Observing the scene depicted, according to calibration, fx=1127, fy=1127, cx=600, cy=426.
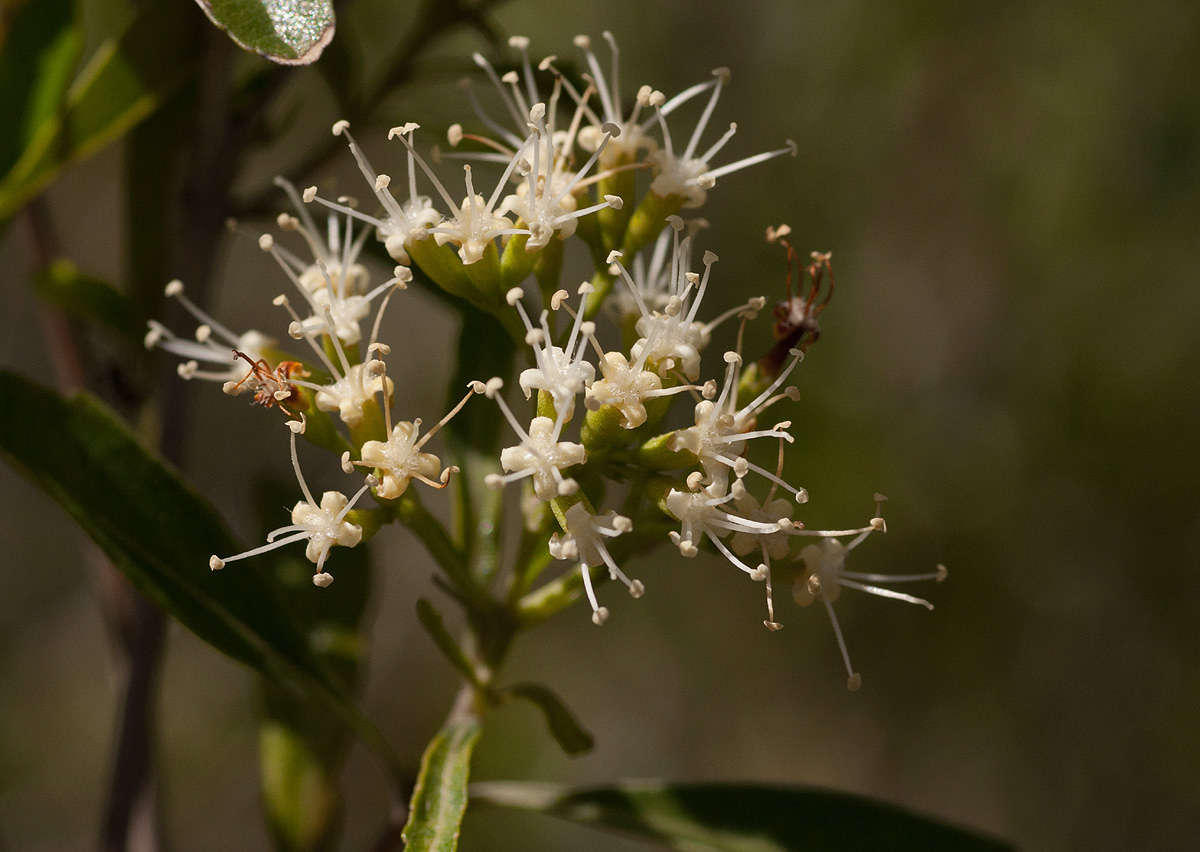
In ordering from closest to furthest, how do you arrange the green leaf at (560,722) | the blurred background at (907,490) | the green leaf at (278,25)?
the green leaf at (278,25), the green leaf at (560,722), the blurred background at (907,490)

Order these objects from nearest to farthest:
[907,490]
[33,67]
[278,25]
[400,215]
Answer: [278,25]
[400,215]
[33,67]
[907,490]

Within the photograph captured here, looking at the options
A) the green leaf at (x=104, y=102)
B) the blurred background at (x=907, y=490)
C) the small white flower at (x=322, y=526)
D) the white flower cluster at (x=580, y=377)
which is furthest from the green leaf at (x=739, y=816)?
the blurred background at (x=907, y=490)

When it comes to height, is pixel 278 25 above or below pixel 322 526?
above

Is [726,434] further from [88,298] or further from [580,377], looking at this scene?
[88,298]

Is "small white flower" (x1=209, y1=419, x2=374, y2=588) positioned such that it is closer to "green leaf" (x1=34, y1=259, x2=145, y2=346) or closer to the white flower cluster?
the white flower cluster

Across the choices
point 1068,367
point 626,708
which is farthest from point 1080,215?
point 626,708

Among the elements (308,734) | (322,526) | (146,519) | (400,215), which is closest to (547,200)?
(400,215)

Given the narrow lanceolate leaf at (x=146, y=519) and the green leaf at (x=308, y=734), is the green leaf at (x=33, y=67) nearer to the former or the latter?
the narrow lanceolate leaf at (x=146, y=519)

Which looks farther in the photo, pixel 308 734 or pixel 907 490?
pixel 907 490
